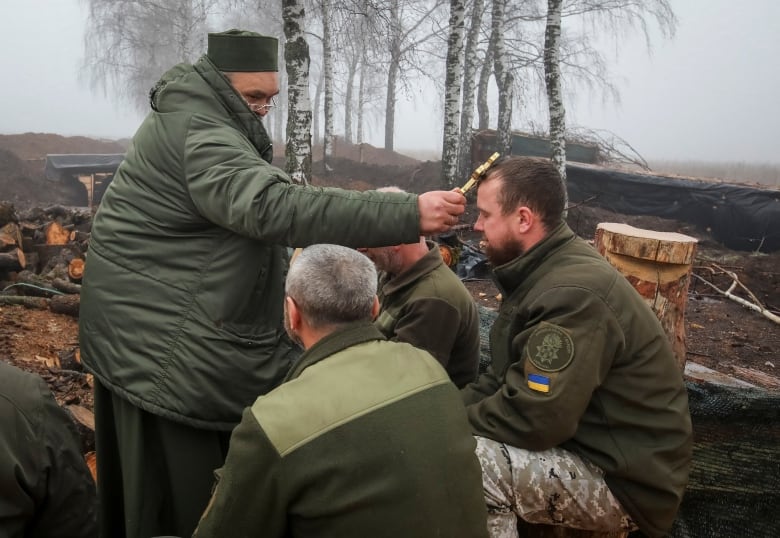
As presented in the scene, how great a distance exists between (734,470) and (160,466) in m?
2.56

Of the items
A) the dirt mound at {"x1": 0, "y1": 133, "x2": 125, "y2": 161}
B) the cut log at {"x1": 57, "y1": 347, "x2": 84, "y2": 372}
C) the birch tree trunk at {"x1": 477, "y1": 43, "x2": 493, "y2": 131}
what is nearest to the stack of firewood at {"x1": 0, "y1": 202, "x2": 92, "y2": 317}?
the cut log at {"x1": 57, "y1": 347, "x2": 84, "y2": 372}

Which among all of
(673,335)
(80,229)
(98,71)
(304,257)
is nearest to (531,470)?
(304,257)

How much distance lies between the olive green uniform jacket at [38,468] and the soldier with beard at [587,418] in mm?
1369

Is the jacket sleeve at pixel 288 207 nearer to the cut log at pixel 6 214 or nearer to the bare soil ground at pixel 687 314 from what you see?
the bare soil ground at pixel 687 314

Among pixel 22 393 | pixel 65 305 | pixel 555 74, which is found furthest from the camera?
pixel 555 74

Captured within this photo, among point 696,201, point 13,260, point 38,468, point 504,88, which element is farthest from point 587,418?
point 504,88

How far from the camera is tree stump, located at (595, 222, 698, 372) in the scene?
3396 millimetres

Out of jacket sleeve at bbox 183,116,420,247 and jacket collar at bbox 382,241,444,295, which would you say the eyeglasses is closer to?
jacket sleeve at bbox 183,116,420,247

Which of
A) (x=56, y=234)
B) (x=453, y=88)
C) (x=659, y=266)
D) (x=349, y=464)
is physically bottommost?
(x=56, y=234)

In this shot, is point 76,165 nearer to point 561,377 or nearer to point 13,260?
point 13,260

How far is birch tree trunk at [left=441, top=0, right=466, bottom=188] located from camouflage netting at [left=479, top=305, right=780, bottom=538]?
10.4 meters

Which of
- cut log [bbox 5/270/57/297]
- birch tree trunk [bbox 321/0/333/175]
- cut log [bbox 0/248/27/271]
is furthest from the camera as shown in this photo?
birch tree trunk [bbox 321/0/333/175]

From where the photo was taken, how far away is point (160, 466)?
7.15ft

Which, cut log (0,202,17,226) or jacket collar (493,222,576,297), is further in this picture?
cut log (0,202,17,226)
